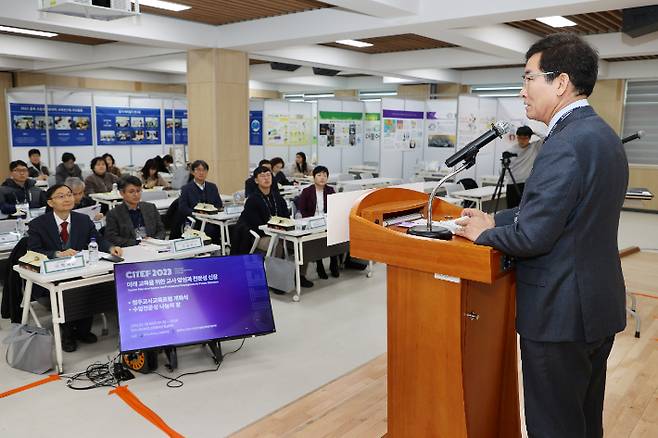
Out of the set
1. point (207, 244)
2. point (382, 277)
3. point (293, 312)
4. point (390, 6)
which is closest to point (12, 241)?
point (207, 244)

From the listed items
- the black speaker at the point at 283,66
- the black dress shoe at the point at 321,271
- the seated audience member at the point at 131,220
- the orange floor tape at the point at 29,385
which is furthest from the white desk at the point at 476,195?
the orange floor tape at the point at 29,385

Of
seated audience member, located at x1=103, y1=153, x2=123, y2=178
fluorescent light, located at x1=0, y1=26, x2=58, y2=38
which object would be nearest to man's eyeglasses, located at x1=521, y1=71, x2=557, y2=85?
seated audience member, located at x1=103, y1=153, x2=123, y2=178

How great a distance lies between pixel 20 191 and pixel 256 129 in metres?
5.26

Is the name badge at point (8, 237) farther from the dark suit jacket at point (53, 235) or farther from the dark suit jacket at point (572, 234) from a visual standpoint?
the dark suit jacket at point (572, 234)

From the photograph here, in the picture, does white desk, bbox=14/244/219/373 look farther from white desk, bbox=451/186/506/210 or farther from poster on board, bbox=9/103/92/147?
poster on board, bbox=9/103/92/147

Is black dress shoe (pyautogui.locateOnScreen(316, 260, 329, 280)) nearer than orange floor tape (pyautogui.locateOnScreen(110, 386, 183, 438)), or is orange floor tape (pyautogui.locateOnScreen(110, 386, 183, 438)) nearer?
orange floor tape (pyautogui.locateOnScreen(110, 386, 183, 438))

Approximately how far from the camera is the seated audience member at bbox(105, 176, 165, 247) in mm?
4754

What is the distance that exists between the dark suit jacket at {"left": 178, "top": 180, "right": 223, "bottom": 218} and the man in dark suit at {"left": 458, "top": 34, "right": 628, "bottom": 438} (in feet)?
17.5

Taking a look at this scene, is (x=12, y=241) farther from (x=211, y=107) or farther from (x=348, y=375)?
(x=211, y=107)

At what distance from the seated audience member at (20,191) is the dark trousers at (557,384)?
21.3 ft

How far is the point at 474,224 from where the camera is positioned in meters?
1.84

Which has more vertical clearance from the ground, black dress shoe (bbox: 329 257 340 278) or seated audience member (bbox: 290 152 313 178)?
seated audience member (bbox: 290 152 313 178)

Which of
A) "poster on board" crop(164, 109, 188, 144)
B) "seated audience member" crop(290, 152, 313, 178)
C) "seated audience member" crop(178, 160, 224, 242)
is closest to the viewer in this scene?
"seated audience member" crop(178, 160, 224, 242)

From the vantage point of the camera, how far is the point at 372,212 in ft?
7.15
